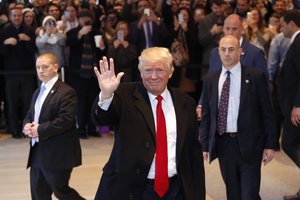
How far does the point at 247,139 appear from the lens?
470 cm

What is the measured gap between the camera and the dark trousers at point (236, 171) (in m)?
4.72

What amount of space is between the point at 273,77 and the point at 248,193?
338 centimetres

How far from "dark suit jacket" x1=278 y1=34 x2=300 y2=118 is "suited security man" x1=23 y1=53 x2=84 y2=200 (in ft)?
6.69

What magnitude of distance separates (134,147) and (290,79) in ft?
9.78

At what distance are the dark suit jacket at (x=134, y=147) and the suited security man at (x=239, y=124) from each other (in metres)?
1.30

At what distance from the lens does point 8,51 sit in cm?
885

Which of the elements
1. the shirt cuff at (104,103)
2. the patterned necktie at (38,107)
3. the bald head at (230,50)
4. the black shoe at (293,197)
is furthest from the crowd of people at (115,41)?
the shirt cuff at (104,103)

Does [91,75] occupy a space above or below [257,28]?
below

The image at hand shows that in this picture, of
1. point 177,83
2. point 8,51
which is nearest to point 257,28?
point 177,83

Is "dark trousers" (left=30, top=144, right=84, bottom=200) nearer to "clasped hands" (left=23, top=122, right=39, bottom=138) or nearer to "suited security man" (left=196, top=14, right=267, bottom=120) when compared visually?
"clasped hands" (left=23, top=122, right=39, bottom=138)

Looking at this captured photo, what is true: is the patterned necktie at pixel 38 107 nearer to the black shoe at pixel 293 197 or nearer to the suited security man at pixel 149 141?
the suited security man at pixel 149 141

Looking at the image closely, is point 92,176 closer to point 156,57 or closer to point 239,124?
point 239,124

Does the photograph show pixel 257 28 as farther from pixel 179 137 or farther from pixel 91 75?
pixel 179 137

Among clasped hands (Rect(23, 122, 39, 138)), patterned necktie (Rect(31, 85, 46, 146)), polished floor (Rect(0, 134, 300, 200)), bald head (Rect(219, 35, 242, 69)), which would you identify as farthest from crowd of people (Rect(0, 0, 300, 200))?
clasped hands (Rect(23, 122, 39, 138))
